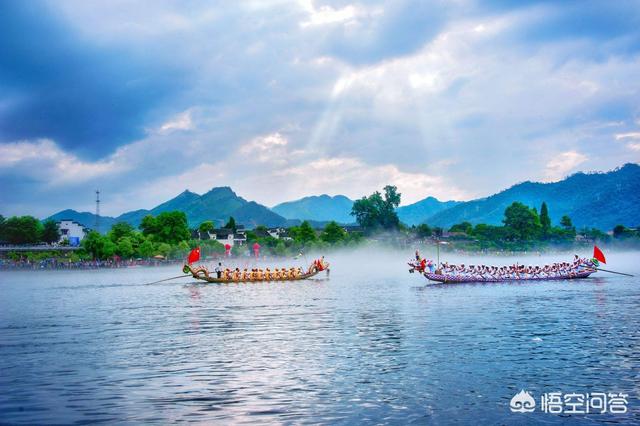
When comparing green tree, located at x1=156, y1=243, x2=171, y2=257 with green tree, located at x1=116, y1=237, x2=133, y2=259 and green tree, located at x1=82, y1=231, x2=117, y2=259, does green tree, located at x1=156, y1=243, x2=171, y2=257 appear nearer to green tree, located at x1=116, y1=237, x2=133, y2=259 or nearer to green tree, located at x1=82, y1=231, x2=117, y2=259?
green tree, located at x1=116, y1=237, x2=133, y2=259

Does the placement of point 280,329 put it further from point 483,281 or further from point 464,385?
point 483,281

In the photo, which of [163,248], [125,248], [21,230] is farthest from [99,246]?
[21,230]

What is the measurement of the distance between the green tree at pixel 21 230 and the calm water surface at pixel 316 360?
479 feet

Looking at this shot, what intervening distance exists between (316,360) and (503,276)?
180 ft

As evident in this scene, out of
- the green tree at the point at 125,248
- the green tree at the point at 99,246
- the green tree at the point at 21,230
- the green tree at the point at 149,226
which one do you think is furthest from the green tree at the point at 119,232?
the green tree at the point at 21,230

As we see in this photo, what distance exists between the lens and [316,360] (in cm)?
2838

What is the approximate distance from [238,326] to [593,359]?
22.4 meters

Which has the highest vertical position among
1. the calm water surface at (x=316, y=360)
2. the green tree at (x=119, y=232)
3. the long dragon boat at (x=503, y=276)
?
the green tree at (x=119, y=232)

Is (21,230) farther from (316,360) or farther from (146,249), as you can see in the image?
(316,360)

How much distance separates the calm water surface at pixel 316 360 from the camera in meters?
20.5

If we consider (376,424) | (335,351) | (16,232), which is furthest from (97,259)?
(376,424)

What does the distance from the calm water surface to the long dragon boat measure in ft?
69.7

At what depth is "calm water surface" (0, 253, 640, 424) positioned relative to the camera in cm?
2048

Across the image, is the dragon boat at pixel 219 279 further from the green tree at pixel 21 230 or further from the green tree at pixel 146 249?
the green tree at pixel 21 230
